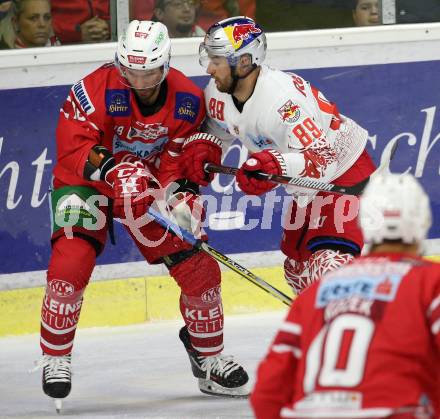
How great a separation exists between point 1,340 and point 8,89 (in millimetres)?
1005

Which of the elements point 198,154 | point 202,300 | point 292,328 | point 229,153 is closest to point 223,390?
point 202,300

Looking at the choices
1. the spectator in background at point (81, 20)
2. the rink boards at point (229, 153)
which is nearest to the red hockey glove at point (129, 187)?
the rink boards at point (229, 153)

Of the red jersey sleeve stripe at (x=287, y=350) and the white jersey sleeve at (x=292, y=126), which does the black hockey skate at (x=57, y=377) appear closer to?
the white jersey sleeve at (x=292, y=126)

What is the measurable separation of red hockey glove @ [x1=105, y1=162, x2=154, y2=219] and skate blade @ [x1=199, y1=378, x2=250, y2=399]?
26.3 inches

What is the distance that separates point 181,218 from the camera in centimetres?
479

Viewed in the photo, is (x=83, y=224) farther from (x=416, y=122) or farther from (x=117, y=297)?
(x=416, y=122)

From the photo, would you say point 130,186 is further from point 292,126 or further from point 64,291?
point 292,126

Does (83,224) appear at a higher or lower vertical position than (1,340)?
higher

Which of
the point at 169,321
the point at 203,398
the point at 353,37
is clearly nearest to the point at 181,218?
the point at 203,398

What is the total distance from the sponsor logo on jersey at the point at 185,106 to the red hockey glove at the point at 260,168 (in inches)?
12.7

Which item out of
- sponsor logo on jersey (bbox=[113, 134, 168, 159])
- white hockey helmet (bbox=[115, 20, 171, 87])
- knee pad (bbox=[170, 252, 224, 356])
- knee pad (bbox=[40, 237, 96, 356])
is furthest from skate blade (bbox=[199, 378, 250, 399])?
white hockey helmet (bbox=[115, 20, 171, 87])

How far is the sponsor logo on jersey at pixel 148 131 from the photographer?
15.5 ft

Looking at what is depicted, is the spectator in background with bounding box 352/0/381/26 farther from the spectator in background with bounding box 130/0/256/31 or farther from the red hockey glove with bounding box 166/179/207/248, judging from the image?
the red hockey glove with bounding box 166/179/207/248

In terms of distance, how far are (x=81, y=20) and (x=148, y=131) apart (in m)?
1.45
